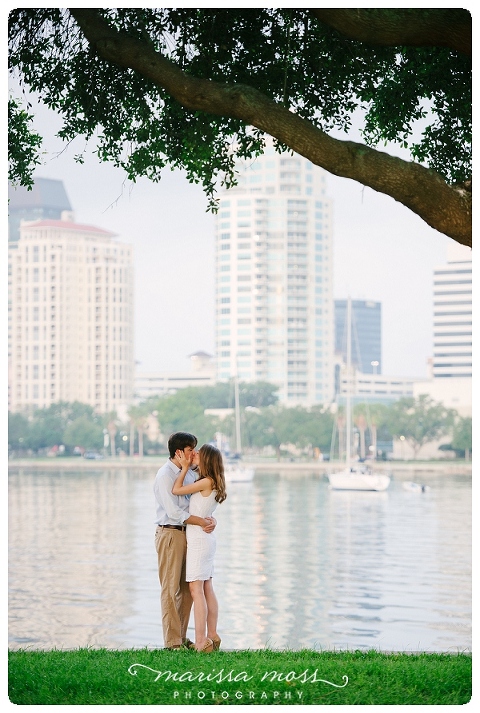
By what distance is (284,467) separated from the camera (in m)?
92.2

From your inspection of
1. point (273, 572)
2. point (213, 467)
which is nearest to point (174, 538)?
point (213, 467)

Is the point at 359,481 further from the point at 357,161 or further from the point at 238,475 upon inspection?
the point at 357,161

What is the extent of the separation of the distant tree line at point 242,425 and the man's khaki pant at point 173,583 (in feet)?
277

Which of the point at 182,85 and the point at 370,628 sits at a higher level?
the point at 182,85

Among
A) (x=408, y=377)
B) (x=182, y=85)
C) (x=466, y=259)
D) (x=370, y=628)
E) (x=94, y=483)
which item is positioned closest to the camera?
(x=182, y=85)

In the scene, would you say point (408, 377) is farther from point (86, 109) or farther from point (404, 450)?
point (86, 109)

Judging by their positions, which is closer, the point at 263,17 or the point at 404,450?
the point at 263,17

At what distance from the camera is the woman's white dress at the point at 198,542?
6488 millimetres

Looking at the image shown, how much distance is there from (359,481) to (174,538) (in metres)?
56.9

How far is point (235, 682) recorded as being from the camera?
5.41 meters

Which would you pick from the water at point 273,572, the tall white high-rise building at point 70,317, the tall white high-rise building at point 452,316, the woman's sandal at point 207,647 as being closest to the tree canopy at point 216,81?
the woman's sandal at point 207,647

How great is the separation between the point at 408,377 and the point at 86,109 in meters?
135

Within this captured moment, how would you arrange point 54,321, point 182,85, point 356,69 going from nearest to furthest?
1. point 182,85
2. point 356,69
3. point 54,321
